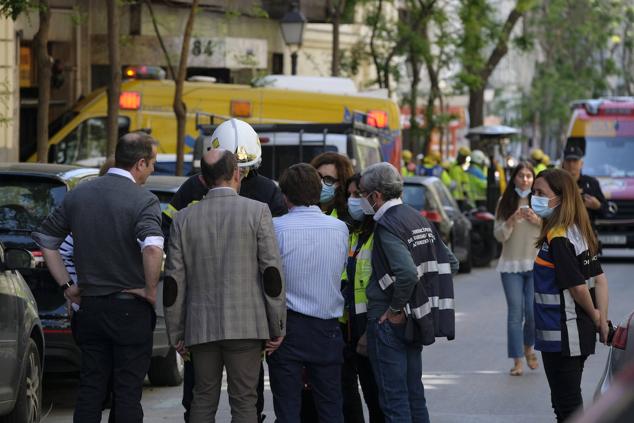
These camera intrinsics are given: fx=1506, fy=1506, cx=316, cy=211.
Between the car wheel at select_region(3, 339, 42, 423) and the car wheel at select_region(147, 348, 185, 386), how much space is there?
259 centimetres

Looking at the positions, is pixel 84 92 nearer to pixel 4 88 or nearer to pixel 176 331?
pixel 4 88

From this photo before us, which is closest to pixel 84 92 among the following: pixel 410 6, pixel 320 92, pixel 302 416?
pixel 320 92

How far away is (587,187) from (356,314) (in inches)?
325

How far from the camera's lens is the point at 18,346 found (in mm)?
8062

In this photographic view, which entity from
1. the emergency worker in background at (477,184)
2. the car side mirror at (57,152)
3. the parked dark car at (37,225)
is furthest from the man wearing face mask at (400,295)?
the emergency worker in background at (477,184)

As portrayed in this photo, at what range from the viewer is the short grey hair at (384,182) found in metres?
7.64

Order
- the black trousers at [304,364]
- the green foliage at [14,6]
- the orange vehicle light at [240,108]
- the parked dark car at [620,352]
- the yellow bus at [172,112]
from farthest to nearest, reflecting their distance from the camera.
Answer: the orange vehicle light at [240,108], the yellow bus at [172,112], the green foliage at [14,6], the black trousers at [304,364], the parked dark car at [620,352]

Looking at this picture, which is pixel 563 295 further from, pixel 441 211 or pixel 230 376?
pixel 441 211

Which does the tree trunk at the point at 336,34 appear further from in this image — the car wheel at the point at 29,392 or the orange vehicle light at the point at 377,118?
the car wheel at the point at 29,392

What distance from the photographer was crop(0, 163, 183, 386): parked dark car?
957 cm

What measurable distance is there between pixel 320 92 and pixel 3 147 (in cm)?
489

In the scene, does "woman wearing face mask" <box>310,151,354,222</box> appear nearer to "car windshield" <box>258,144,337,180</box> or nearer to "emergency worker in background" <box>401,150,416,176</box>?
"car windshield" <box>258,144,337,180</box>

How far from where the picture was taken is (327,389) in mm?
7434

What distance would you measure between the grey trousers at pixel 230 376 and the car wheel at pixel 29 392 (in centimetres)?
137
